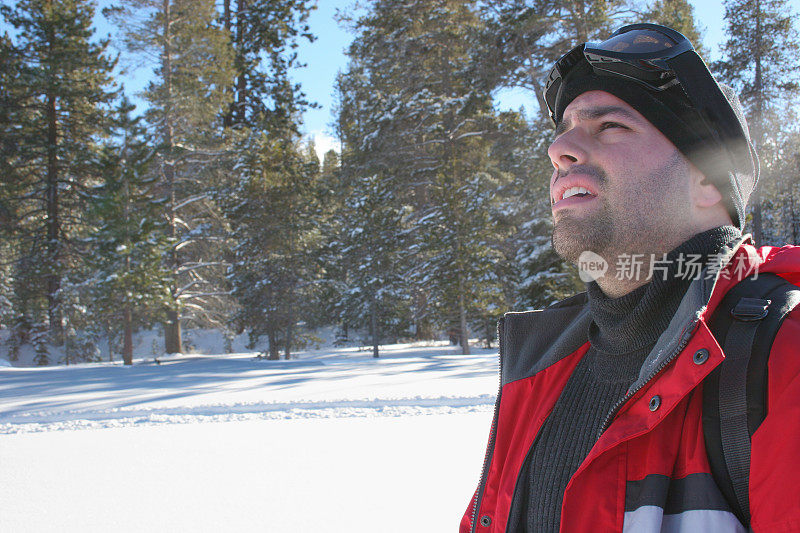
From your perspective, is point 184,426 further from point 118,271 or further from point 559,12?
point 559,12

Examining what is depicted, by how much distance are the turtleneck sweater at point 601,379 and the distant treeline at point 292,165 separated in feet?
40.2

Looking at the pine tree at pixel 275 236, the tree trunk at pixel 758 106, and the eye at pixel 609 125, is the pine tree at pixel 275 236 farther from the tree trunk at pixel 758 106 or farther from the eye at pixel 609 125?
the tree trunk at pixel 758 106

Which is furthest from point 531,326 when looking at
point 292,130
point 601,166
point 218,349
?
point 218,349

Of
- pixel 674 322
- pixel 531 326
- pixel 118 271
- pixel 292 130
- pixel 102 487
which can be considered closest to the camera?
pixel 674 322

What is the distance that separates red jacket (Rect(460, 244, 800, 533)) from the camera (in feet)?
2.59

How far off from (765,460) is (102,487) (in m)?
4.04

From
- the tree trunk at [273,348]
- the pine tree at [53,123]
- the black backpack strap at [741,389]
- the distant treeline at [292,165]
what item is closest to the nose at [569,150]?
the black backpack strap at [741,389]

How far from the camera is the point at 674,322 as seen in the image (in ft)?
3.59

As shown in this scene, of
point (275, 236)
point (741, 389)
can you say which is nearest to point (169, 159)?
point (275, 236)

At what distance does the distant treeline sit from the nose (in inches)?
475

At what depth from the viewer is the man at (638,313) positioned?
0.97 metres

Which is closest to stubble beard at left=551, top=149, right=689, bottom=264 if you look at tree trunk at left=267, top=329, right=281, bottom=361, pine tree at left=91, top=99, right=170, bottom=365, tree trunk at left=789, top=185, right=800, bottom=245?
tree trunk at left=267, top=329, right=281, bottom=361

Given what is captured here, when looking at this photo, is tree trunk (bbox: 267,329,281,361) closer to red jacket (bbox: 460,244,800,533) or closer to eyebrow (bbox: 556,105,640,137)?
red jacket (bbox: 460,244,800,533)

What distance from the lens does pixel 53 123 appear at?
1883cm
